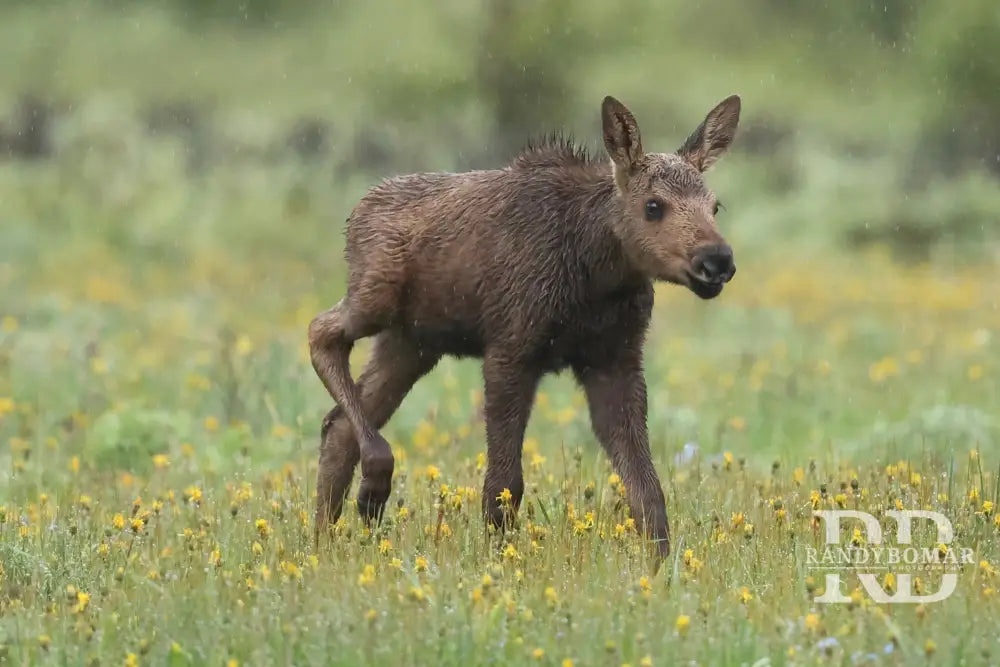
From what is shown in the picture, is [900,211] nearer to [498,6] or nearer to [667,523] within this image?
[498,6]

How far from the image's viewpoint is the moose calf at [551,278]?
659 cm

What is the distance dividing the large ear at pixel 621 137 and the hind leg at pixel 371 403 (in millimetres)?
1346

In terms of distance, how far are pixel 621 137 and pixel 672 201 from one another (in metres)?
0.37

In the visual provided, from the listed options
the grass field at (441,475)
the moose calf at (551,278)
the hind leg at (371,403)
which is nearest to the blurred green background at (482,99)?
the grass field at (441,475)

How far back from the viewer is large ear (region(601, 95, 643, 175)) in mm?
6555

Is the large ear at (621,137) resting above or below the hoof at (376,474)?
above

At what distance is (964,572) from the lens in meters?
5.89

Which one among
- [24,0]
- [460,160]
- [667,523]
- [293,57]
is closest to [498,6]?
[460,160]

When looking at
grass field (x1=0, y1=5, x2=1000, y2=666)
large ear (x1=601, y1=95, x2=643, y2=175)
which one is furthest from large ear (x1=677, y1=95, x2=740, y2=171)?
grass field (x1=0, y1=5, x2=1000, y2=666)

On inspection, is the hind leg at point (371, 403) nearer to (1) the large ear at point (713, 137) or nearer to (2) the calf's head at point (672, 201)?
(2) the calf's head at point (672, 201)

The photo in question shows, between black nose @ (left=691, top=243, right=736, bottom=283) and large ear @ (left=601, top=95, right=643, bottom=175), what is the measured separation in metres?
0.67

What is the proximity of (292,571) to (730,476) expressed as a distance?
371 centimetres

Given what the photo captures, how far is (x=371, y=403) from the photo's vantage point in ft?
24.5

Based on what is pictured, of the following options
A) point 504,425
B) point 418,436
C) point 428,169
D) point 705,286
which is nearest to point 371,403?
point 504,425
